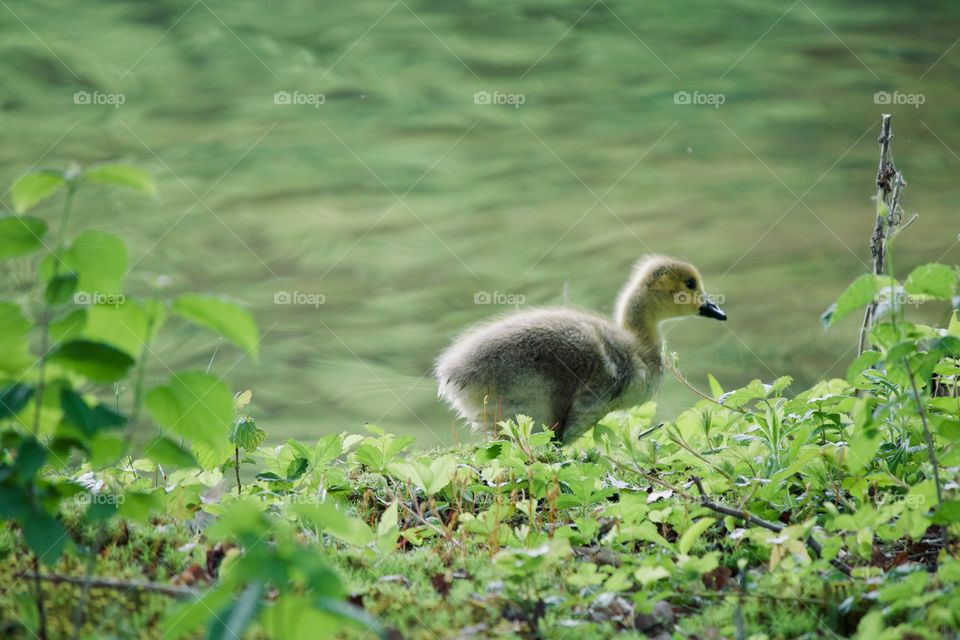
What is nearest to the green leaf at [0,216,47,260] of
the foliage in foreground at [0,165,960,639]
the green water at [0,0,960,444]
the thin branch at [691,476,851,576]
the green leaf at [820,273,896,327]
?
the foliage in foreground at [0,165,960,639]

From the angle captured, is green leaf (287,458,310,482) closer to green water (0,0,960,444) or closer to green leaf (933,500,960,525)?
green leaf (933,500,960,525)

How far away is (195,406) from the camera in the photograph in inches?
68.0

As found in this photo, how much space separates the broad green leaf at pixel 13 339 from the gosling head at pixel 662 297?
128 inches

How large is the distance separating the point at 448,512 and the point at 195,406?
4.33ft

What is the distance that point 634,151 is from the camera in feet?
26.2

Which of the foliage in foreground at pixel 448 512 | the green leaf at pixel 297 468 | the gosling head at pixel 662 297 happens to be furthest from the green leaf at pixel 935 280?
the gosling head at pixel 662 297

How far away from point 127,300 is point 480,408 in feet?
7.94

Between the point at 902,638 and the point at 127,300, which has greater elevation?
the point at 127,300

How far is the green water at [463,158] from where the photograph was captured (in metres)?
6.11

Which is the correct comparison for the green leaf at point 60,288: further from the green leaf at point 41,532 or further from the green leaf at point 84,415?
the green leaf at point 41,532

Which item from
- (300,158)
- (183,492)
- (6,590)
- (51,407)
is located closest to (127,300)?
(51,407)

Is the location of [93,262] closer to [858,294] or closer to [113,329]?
[113,329]

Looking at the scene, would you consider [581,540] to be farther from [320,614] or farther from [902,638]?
[320,614]

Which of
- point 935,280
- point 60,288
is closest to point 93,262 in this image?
point 60,288
